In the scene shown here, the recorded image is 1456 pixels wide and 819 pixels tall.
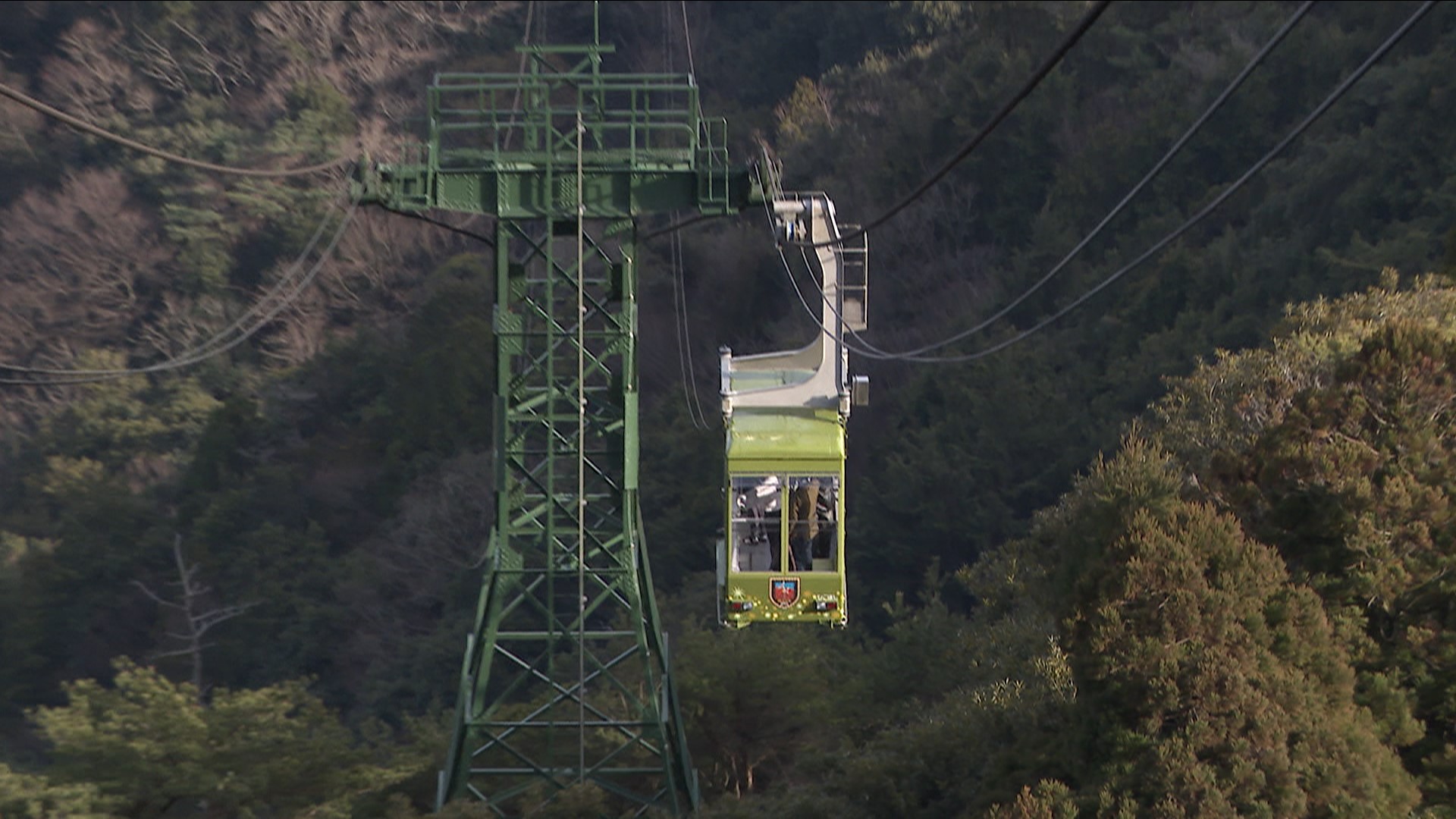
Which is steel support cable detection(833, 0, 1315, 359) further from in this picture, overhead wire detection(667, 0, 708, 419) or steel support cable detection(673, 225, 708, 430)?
steel support cable detection(673, 225, 708, 430)

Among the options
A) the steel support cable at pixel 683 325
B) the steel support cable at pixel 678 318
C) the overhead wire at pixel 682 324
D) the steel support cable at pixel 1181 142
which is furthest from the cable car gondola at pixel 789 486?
the steel support cable at pixel 678 318

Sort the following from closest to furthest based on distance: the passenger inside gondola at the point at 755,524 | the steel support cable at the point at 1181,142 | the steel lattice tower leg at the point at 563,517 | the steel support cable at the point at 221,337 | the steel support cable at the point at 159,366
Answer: the steel support cable at the point at 1181,142
the steel support cable at the point at 159,366
the steel support cable at the point at 221,337
the passenger inside gondola at the point at 755,524
the steel lattice tower leg at the point at 563,517

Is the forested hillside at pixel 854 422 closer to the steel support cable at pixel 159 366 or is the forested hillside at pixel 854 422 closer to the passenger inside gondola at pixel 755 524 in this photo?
the steel support cable at pixel 159 366

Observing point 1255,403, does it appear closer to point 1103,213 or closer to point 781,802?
point 781,802

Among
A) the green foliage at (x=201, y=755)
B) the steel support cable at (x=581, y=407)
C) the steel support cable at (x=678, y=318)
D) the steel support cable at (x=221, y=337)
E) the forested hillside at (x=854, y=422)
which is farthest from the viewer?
the steel support cable at (x=678, y=318)

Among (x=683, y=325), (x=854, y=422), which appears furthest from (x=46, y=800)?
(x=683, y=325)

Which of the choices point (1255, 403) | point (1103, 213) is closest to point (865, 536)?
point (1103, 213)

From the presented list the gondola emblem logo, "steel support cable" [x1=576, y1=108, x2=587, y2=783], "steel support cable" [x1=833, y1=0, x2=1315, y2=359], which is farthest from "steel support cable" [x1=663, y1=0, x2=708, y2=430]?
the gondola emblem logo
